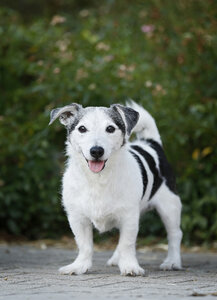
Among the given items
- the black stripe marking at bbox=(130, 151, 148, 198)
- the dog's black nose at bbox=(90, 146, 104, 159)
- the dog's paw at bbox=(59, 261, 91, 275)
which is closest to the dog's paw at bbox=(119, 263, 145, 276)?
the dog's paw at bbox=(59, 261, 91, 275)

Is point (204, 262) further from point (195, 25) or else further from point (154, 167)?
point (195, 25)

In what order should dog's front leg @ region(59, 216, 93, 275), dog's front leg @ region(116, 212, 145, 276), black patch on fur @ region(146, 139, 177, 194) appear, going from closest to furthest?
1. dog's front leg @ region(116, 212, 145, 276)
2. dog's front leg @ region(59, 216, 93, 275)
3. black patch on fur @ region(146, 139, 177, 194)

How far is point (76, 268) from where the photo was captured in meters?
4.95

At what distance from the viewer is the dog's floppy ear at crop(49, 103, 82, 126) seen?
5.06 metres

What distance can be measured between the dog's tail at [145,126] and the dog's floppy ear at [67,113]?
94 centimetres

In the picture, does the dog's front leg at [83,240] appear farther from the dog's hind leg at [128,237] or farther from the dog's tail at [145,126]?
the dog's tail at [145,126]

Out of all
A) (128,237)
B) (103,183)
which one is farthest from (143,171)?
(128,237)

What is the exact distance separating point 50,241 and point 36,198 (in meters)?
0.59

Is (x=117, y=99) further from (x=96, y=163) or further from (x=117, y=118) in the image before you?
(x=96, y=163)

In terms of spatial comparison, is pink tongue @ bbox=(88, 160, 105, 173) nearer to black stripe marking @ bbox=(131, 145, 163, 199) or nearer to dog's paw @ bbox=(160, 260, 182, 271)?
black stripe marking @ bbox=(131, 145, 163, 199)

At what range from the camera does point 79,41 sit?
877 cm

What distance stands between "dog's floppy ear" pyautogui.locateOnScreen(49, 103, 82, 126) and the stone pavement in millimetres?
1195

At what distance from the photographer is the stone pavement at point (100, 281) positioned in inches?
146

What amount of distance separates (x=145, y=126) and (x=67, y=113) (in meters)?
1.10
